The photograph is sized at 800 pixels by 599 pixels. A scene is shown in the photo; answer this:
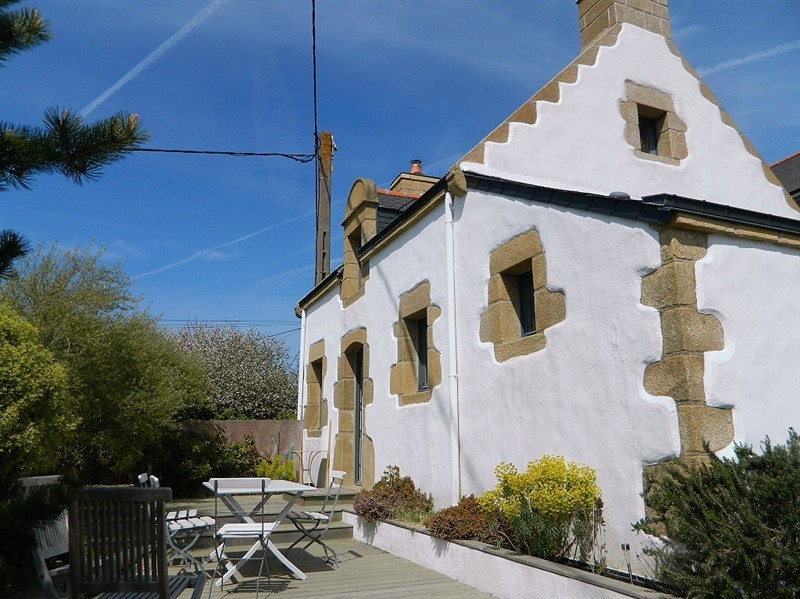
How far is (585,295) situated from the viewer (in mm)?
4914

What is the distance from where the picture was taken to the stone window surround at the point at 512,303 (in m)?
5.37

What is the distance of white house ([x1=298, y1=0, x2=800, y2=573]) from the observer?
4.23 metres

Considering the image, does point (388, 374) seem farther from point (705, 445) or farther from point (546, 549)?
point (705, 445)

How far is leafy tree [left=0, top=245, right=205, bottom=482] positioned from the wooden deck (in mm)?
3875

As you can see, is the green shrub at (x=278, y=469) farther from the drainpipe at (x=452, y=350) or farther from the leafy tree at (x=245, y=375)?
the drainpipe at (x=452, y=350)

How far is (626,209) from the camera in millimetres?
4484

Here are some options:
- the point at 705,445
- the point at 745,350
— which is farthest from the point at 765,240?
the point at 705,445

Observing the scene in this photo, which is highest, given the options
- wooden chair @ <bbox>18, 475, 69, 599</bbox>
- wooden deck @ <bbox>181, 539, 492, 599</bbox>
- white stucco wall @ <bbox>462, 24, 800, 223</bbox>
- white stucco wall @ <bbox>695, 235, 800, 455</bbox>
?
white stucco wall @ <bbox>462, 24, 800, 223</bbox>

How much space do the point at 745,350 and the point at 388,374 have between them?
4933 millimetres

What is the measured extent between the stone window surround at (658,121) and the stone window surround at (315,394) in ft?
20.8

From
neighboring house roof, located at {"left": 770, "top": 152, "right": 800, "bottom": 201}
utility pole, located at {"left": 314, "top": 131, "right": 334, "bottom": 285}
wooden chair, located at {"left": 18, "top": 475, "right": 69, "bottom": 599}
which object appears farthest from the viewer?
utility pole, located at {"left": 314, "top": 131, "right": 334, "bottom": 285}

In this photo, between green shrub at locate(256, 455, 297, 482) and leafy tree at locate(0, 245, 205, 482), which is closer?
leafy tree at locate(0, 245, 205, 482)

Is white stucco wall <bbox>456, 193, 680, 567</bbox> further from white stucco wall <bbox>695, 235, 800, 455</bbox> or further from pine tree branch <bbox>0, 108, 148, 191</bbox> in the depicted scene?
pine tree branch <bbox>0, 108, 148, 191</bbox>

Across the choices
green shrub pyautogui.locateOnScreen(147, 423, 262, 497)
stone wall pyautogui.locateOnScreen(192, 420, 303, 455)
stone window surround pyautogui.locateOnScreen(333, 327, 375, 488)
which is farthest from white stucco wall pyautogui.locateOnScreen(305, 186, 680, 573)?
stone wall pyautogui.locateOnScreen(192, 420, 303, 455)
